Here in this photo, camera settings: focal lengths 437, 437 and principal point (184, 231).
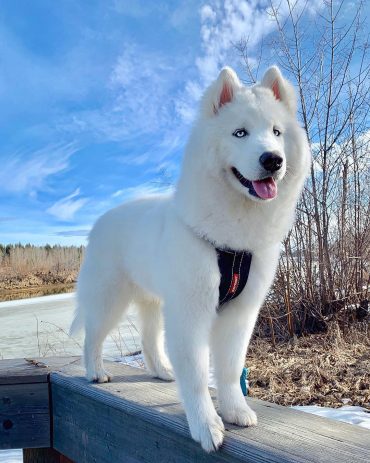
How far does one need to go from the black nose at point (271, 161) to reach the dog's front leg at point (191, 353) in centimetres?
63

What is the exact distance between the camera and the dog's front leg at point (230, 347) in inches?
76.2

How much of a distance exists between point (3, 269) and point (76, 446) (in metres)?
18.4

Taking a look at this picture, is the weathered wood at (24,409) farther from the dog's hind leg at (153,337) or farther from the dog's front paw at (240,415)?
the dog's front paw at (240,415)

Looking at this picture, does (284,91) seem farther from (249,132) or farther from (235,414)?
(235,414)

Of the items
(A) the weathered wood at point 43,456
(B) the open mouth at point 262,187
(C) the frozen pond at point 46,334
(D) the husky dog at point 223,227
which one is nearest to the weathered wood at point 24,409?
(A) the weathered wood at point 43,456

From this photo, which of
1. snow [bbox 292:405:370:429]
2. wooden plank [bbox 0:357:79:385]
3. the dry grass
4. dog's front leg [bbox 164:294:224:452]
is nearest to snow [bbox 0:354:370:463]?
snow [bbox 292:405:370:429]

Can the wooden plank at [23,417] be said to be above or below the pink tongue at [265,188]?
below

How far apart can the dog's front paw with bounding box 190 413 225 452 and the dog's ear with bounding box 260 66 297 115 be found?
1456 mm

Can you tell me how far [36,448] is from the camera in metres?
2.85

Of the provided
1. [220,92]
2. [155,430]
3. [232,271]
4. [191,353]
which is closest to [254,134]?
[220,92]

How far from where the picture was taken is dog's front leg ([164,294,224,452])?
1.75 metres

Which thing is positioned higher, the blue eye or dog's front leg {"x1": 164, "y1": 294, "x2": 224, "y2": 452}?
the blue eye

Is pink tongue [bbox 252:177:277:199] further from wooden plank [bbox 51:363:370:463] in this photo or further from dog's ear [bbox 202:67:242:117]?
wooden plank [bbox 51:363:370:463]

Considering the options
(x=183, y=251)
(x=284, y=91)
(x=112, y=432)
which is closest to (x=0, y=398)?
(x=112, y=432)
